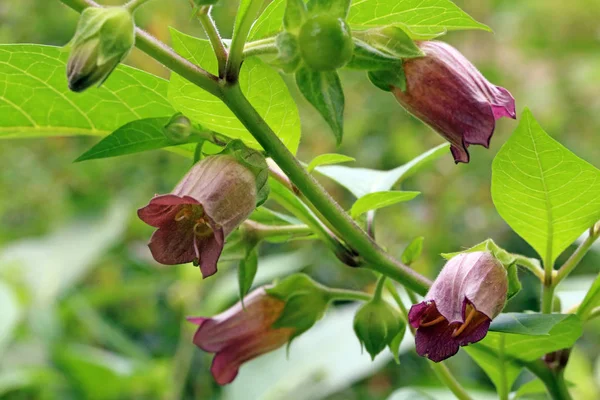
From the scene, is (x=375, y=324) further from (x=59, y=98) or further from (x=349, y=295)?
(x=59, y=98)

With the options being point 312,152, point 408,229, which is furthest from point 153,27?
point 408,229

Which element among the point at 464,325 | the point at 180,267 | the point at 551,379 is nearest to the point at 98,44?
the point at 464,325

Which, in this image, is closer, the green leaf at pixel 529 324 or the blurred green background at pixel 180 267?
the green leaf at pixel 529 324

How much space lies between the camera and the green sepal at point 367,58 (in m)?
0.39

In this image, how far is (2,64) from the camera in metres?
0.47

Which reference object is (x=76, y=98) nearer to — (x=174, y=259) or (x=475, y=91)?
(x=174, y=259)

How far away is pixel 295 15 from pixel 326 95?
4cm

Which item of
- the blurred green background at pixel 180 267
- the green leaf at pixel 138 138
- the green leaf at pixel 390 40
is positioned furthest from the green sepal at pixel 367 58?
the blurred green background at pixel 180 267

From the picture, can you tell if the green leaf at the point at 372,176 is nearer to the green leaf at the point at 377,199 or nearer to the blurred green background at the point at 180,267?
the green leaf at the point at 377,199

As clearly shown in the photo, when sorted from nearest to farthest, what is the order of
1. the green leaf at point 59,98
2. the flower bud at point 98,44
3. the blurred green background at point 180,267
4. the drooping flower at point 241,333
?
the flower bud at point 98,44, the green leaf at point 59,98, the drooping flower at point 241,333, the blurred green background at point 180,267

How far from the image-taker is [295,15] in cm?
38

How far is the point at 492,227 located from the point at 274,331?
1381mm

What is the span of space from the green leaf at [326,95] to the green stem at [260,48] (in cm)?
3

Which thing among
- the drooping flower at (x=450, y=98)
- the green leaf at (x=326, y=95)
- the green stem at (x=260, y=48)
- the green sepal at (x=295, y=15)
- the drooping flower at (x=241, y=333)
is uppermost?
the green sepal at (x=295, y=15)
